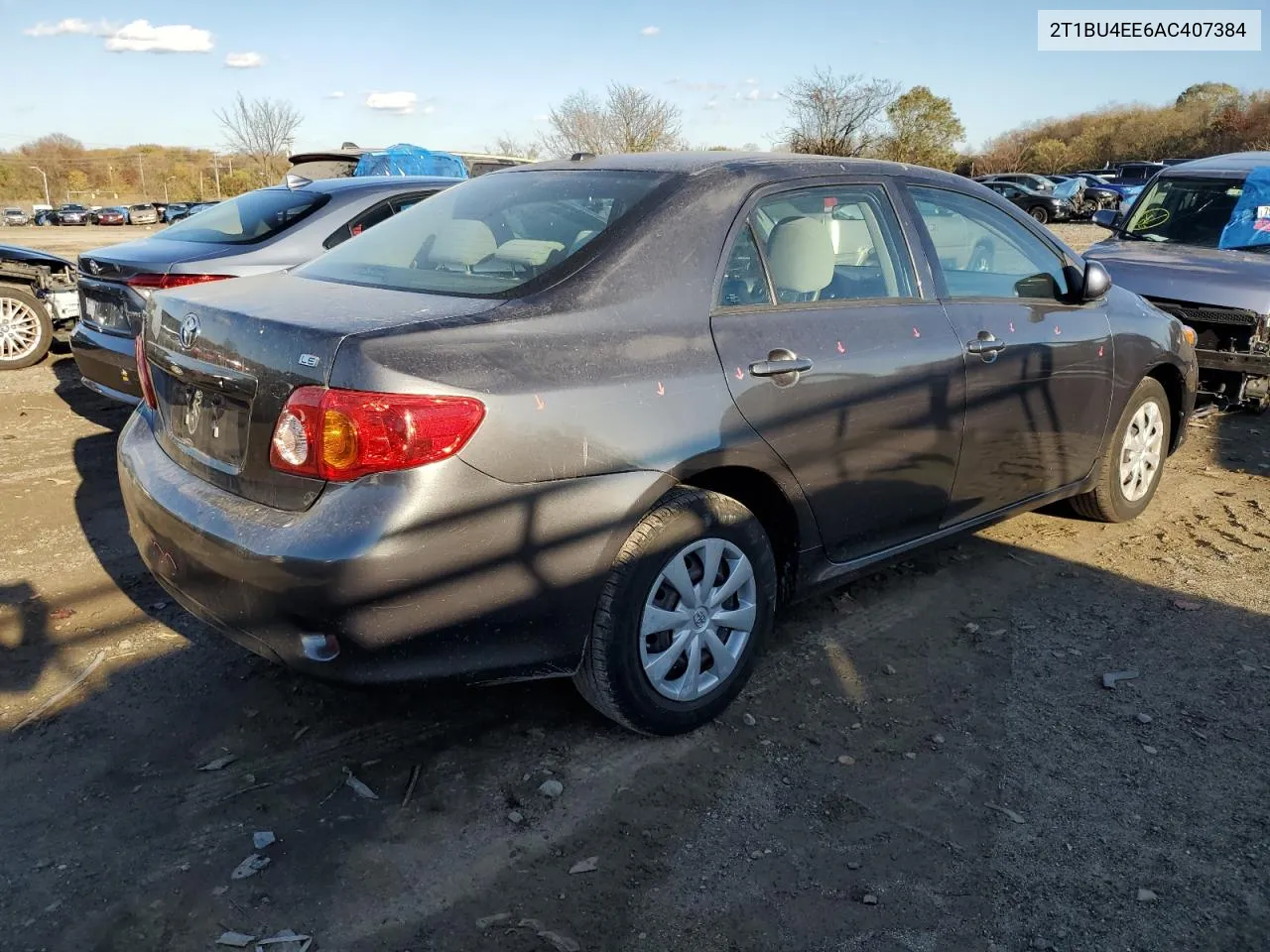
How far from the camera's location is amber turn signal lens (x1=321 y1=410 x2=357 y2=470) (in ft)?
8.04

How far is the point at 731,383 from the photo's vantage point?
3016mm

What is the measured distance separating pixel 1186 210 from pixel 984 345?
549 cm

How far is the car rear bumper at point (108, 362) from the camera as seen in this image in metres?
5.55

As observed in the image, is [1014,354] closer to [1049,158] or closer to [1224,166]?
[1224,166]

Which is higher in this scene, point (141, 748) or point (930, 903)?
point (141, 748)

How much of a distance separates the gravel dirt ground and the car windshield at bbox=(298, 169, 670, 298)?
127cm

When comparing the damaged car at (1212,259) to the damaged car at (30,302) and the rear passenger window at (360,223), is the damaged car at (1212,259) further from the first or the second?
the damaged car at (30,302)

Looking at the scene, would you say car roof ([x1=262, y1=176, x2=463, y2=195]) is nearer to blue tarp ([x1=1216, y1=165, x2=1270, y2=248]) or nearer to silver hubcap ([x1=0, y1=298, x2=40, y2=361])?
silver hubcap ([x1=0, y1=298, x2=40, y2=361])

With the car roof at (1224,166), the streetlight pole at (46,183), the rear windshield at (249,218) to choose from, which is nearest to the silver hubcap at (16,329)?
the rear windshield at (249,218)

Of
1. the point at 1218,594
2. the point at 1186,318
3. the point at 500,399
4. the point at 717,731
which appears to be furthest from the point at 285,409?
the point at 1186,318

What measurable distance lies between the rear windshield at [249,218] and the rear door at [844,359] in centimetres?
405

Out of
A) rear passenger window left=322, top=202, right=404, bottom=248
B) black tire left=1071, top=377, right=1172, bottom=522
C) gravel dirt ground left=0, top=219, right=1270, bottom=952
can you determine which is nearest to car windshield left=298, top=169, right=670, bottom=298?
gravel dirt ground left=0, top=219, right=1270, bottom=952

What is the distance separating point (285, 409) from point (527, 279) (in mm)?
811

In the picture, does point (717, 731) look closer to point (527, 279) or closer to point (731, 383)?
point (731, 383)
